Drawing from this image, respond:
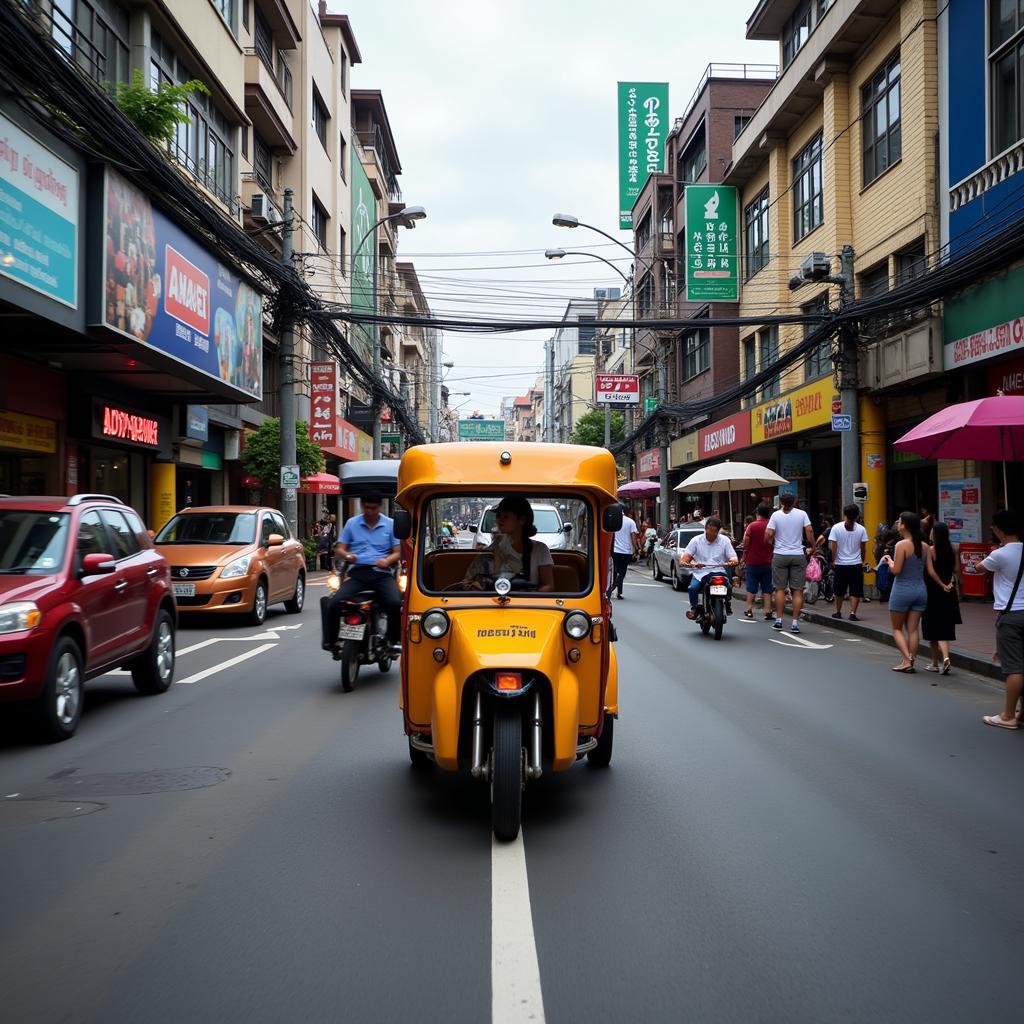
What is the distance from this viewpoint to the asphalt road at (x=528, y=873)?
3418mm

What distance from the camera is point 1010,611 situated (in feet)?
26.4

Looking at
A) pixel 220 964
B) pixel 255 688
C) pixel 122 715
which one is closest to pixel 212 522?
pixel 255 688

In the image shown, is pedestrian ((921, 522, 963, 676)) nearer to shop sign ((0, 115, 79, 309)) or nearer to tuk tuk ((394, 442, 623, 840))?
tuk tuk ((394, 442, 623, 840))

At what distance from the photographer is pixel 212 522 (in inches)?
635

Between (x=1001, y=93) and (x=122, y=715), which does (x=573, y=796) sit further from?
(x=1001, y=93)

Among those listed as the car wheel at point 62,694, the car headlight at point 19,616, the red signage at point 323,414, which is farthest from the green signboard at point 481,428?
the car headlight at point 19,616

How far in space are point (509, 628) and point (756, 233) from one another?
2961 cm

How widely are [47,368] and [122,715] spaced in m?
10.9

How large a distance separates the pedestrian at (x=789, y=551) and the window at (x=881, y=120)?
9.94 m

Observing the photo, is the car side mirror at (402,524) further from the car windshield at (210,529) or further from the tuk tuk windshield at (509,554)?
the car windshield at (210,529)

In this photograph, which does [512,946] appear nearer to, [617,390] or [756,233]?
[756,233]

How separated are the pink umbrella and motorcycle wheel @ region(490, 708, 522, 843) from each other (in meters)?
6.71

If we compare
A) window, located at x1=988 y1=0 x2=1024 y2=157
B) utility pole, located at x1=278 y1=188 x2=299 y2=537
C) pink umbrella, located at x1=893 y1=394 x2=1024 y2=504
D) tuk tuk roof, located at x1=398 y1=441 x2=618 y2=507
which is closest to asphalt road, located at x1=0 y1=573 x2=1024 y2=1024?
tuk tuk roof, located at x1=398 y1=441 x2=618 y2=507

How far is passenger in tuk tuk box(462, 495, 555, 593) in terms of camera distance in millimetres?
6168
